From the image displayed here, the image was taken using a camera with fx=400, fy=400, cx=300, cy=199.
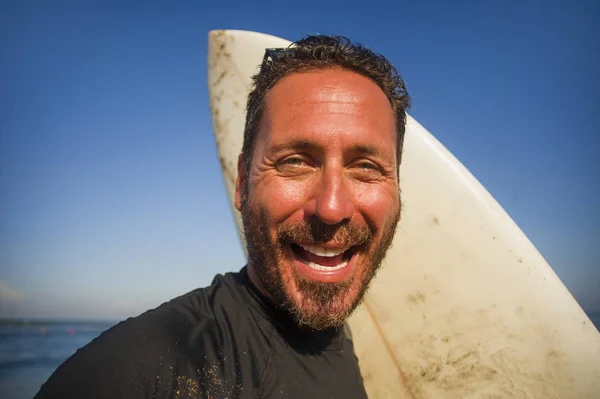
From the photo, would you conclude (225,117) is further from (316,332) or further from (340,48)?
(316,332)

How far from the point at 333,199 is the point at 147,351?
79 cm

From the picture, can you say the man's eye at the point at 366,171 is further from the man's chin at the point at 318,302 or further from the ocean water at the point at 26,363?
the ocean water at the point at 26,363

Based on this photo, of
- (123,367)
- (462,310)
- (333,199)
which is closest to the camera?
(123,367)

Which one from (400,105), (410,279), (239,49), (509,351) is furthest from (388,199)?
(239,49)

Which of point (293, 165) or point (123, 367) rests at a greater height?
point (293, 165)

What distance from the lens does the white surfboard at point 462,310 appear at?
2361mm

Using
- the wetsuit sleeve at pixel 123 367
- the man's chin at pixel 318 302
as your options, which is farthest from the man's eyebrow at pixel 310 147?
the wetsuit sleeve at pixel 123 367

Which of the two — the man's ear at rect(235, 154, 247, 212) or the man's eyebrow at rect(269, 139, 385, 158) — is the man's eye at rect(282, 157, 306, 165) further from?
the man's ear at rect(235, 154, 247, 212)

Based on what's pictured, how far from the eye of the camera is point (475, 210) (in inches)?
105

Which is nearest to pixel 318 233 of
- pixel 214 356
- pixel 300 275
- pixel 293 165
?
pixel 300 275

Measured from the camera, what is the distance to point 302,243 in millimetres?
1534

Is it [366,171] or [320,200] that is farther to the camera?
[366,171]

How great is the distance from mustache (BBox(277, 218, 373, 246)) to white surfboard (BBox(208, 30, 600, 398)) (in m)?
1.22

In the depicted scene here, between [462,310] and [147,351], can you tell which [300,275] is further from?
[462,310]
